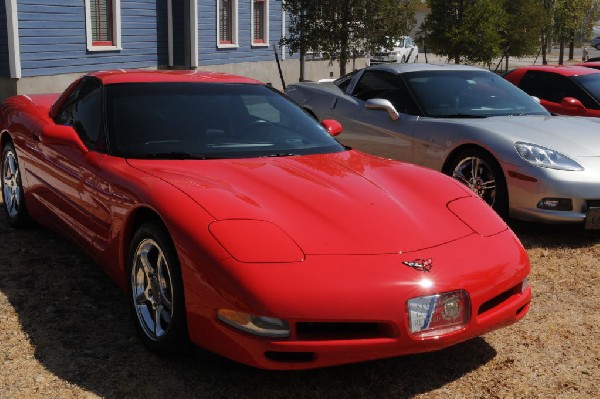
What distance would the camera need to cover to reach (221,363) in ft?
11.7

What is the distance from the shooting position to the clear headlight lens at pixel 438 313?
3.10 m

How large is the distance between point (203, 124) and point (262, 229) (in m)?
1.39

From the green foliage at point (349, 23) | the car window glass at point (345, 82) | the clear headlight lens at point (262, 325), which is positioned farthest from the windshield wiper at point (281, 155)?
the green foliage at point (349, 23)

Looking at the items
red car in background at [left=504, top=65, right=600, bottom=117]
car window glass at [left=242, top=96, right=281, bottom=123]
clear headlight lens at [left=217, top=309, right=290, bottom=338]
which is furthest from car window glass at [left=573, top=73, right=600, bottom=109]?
clear headlight lens at [left=217, top=309, right=290, bottom=338]

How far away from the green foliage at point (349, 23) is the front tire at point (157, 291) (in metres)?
14.2

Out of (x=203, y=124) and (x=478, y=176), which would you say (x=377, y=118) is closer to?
(x=478, y=176)

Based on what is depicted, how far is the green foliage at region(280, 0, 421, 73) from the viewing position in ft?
56.1

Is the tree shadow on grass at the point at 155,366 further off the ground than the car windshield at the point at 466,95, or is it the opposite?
the car windshield at the point at 466,95

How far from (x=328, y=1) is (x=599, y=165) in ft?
39.2

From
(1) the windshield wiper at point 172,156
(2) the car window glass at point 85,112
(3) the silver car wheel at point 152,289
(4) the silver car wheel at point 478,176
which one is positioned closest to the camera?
(3) the silver car wheel at point 152,289

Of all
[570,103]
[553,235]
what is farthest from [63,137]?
[570,103]

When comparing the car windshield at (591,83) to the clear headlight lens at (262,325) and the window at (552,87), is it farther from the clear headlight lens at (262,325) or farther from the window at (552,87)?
the clear headlight lens at (262,325)

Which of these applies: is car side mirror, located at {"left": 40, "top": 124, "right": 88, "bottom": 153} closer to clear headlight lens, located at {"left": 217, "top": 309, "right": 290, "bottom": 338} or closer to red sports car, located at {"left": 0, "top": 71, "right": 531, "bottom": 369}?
red sports car, located at {"left": 0, "top": 71, "right": 531, "bottom": 369}

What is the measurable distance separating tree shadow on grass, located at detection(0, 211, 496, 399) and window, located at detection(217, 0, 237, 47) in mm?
17227
